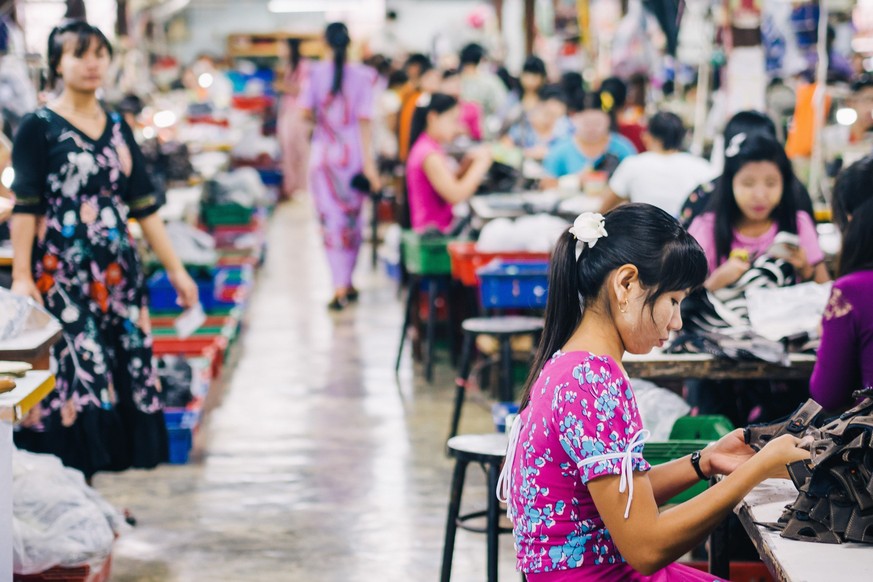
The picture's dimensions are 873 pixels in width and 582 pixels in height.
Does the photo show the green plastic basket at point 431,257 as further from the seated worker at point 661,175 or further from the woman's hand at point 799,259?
the woman's hand at point 799,259

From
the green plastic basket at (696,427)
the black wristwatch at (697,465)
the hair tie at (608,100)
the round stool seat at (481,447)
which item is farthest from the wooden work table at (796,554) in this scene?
the hair tie at (608,100)

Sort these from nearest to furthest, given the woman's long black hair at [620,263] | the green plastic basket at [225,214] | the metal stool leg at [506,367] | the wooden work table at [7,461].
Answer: the woman's long black hair at [620,263], the wooden work table at [7,461], the metal stool leg at [506,367], the green plastic basket at [225,214]

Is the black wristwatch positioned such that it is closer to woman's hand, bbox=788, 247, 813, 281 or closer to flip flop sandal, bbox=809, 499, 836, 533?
flip flop sandal, bbox=809, 499, 836, 533

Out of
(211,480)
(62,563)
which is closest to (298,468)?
(211,480)

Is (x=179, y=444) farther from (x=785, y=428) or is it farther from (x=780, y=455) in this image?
(x=780, y=455)

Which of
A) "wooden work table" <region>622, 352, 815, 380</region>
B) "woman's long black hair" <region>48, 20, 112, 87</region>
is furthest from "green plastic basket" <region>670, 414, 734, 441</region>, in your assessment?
"woman's long black hair" <region>48, 20, 112, 87</region>

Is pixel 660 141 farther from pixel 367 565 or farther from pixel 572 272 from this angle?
pixel 572 272

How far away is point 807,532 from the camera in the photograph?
2.45 m

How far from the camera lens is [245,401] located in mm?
7457

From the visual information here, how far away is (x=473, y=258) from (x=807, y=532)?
14.4 feet

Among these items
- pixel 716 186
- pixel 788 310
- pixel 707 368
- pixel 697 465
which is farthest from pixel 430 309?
pixel 697 465

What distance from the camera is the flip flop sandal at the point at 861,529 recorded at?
94.8 inches

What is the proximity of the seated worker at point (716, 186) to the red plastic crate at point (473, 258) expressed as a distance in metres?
1.45

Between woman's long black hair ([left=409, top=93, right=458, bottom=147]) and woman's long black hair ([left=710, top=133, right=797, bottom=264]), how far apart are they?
3.18 metres
